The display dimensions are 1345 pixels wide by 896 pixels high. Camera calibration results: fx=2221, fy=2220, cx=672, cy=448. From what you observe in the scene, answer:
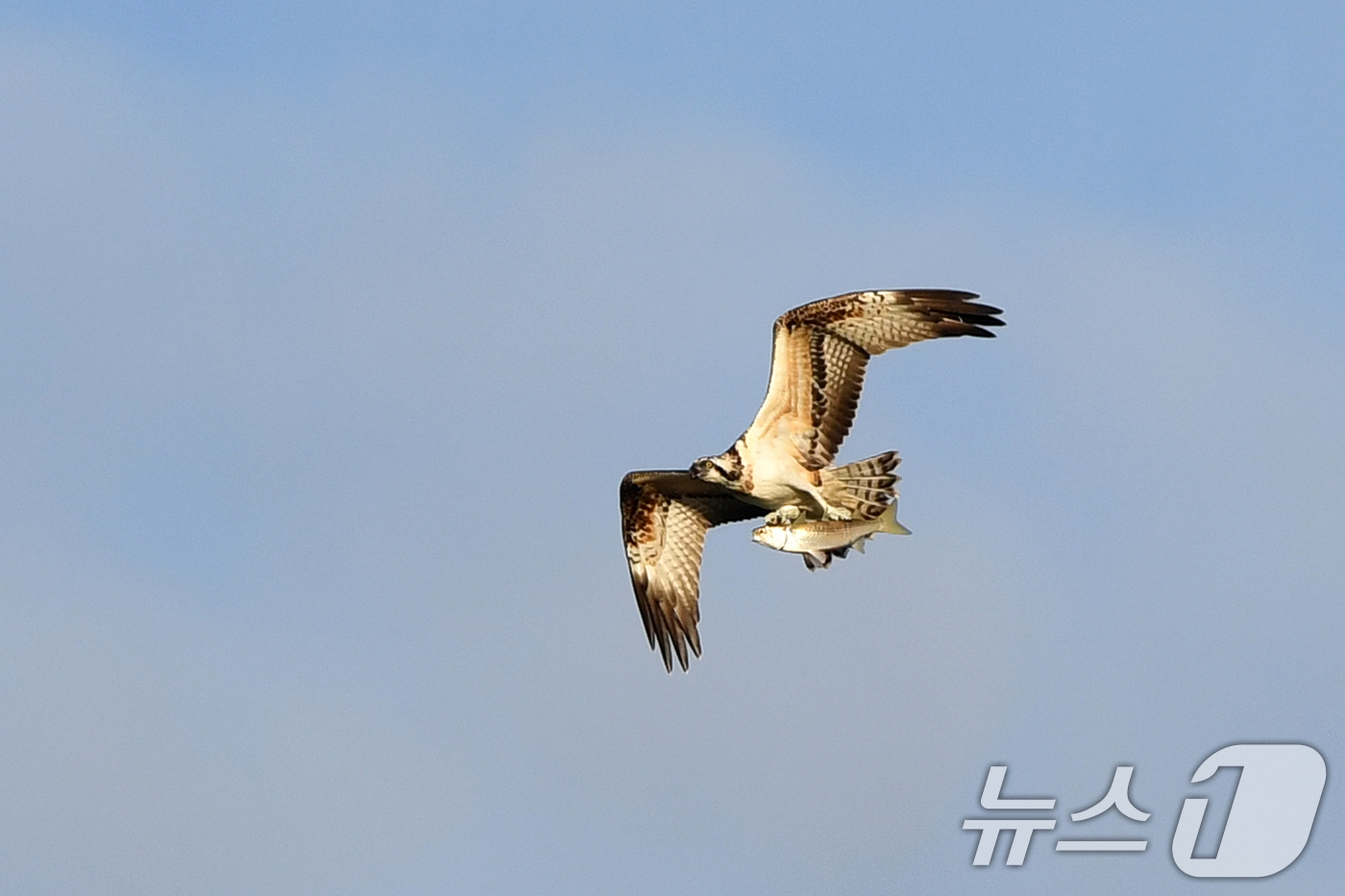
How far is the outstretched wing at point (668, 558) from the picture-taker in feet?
69.9

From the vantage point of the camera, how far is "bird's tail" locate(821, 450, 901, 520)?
65.0 feet

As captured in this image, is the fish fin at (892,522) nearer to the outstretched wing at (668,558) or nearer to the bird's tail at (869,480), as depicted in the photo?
the bird's tail at (869,480)

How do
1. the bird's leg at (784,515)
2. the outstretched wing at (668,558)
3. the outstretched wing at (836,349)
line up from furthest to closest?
the outstretched wing at (668,558), the bird's leg at (784,515), the outstretched wing at (836,349)

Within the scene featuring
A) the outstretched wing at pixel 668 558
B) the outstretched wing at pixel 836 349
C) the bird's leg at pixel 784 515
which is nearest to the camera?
the outstretched wing at pixel 836 349

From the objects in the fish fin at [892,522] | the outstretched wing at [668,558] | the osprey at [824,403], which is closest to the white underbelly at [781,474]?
the osprey at [824,403]

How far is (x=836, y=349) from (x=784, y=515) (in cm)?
166

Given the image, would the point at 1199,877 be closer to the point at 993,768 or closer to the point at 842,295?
the point at 993,768

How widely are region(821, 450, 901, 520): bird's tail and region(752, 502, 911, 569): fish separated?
0.37 feet

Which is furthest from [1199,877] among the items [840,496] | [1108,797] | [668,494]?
[668,494]

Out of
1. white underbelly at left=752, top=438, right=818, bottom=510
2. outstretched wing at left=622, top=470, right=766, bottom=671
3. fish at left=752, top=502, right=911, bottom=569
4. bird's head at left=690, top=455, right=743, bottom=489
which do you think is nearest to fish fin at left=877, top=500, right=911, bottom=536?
fish at left=752, top=502, right=911, bottom=569

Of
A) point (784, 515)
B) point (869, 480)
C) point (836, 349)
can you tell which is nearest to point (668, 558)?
point (784, 515)

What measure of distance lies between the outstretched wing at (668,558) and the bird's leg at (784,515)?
93cm

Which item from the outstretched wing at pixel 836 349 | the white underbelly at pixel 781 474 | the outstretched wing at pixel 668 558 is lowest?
the outstretched wing at pixel 668 558

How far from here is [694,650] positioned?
70.1ft
